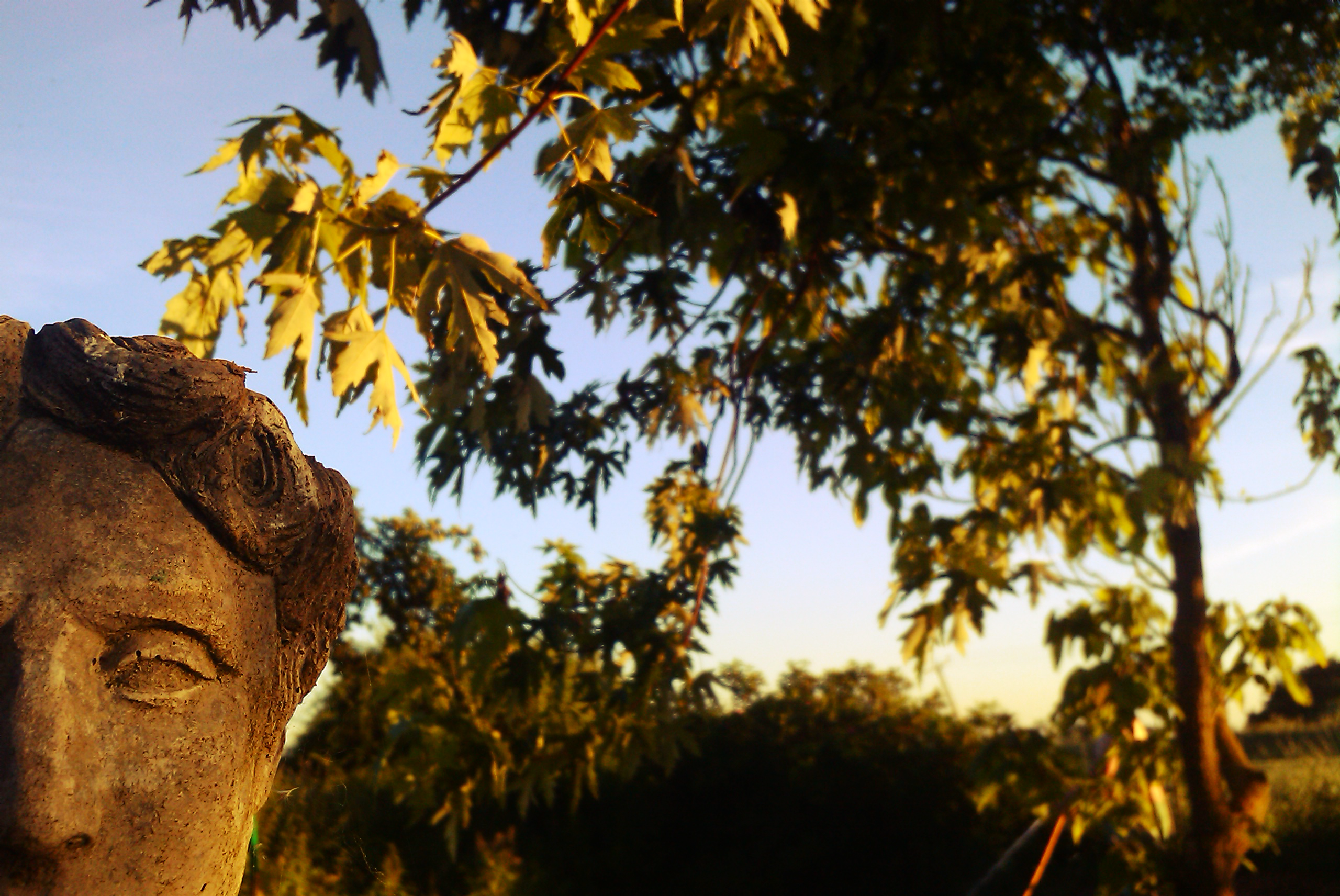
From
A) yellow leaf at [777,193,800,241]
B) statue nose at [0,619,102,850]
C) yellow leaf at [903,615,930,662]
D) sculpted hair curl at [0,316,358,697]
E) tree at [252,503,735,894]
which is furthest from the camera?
yellow leaf at [903,615,930,662]

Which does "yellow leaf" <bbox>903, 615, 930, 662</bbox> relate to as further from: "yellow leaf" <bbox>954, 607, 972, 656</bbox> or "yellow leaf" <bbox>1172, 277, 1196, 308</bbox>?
"yellow leaf" <bbox>1172, 277, 1196, 308</bbox>

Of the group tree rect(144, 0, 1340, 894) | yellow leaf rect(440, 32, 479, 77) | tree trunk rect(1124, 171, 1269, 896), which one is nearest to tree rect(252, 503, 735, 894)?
tree rect(144, 0, 1340, 894)

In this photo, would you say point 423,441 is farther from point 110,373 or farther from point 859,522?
point 110,373

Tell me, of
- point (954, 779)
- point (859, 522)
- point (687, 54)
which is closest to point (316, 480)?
point (687, 54)

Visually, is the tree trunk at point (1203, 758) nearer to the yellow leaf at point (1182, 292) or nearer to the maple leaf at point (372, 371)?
the yellow leaf at point (1182, 292)

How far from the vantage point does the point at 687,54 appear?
394 cm

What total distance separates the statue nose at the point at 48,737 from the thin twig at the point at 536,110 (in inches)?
54.1

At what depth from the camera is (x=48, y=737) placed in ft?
3.41

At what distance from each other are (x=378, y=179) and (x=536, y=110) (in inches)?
15.3

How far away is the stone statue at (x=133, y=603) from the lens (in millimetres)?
1056

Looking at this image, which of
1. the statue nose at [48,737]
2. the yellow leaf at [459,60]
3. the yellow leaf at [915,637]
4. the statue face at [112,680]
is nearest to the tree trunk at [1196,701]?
the yellow leaf at [915,637]

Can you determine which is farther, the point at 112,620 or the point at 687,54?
the point at 687,54

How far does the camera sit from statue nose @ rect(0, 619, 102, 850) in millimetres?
1020

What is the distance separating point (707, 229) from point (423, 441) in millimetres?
1505
